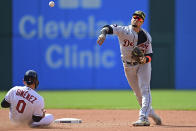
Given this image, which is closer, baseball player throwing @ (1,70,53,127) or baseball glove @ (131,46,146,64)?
baseball player throwing @ (1,70,53,127)

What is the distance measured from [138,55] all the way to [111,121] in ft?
4.74

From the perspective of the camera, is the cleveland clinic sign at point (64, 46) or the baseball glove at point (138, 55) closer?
the baseball glove at point (138, 55)

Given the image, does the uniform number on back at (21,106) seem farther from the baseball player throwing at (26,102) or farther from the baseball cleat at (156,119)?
the baseball cleat at (156,119)

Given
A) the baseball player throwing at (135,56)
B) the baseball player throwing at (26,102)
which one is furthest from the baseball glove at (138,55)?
the baseball player throwing at (26,102)

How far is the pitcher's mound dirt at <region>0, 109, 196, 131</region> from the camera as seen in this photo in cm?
646

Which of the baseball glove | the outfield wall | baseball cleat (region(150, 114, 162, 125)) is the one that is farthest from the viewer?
the outfield wall

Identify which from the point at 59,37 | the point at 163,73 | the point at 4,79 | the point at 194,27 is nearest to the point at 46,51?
the point at 59,37

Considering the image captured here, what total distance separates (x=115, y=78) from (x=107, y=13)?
84.9 inches

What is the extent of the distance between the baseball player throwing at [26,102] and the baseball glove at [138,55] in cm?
141

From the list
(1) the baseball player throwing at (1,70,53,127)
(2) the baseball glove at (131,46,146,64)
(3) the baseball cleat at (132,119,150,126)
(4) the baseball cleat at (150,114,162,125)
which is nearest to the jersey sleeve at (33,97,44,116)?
(1) the baseball player throwing at (1,70,53,127)

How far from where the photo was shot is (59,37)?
1590 cm

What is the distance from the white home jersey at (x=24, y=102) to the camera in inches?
247

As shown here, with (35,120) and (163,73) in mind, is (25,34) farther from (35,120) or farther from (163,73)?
(35,120)

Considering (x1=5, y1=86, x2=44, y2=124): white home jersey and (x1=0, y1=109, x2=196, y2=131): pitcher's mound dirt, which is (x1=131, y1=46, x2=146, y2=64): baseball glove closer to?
(x1=0, y1=109, x2=196, y2=131): pitcher's mound dirt
